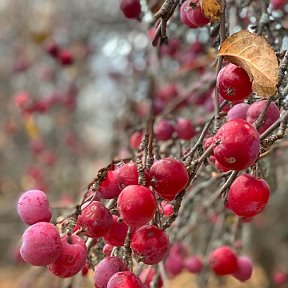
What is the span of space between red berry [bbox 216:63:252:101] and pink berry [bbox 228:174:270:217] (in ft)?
0.42

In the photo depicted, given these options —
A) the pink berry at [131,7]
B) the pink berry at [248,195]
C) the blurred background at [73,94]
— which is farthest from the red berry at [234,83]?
the blurred background at [73,94]

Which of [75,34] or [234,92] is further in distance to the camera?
[75,34]

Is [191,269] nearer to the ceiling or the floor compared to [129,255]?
nearer to the ceiling

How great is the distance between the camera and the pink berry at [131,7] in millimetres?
1369

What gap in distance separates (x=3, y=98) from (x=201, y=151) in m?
4.25

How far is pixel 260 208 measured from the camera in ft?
2.88

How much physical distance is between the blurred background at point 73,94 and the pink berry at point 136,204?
56.9 inches

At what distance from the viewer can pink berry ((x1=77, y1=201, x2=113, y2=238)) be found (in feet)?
2.75

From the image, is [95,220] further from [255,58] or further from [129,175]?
[255,58]

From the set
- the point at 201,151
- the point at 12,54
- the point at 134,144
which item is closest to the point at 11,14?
the point at 12,54

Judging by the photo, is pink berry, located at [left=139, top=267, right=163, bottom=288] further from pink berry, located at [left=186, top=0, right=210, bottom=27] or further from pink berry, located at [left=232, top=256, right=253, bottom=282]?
pink berry, located at [left=186, top=0, right=210, bottom=27]

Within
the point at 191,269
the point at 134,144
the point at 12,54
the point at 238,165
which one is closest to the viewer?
the point at 238,165

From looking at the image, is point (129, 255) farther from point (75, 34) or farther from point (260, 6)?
point (75, 34)

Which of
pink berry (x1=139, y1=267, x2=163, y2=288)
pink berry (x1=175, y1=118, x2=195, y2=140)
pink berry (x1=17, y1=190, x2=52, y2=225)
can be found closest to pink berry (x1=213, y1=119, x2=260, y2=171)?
pink berry (x1=17, y1=190, x2=52, y2=225)
